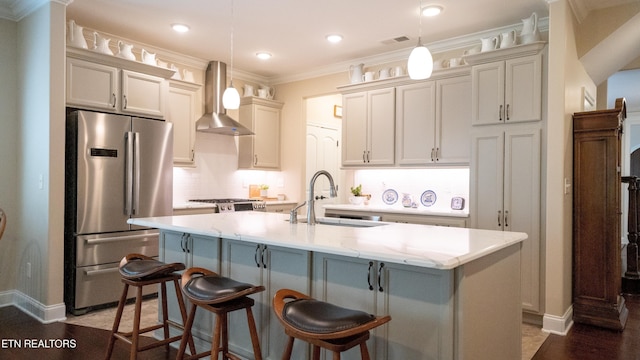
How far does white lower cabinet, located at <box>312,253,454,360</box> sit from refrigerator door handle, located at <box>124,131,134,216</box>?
8.28 ft

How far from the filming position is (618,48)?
4.19 m

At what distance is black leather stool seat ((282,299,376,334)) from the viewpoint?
167 cm

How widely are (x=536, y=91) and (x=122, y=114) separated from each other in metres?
3.84

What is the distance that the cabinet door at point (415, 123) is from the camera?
4656mm

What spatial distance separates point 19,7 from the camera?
12.6 ft

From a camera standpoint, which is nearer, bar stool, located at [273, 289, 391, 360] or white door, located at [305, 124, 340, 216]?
bar stool, located at [273, 289, 391, 360]

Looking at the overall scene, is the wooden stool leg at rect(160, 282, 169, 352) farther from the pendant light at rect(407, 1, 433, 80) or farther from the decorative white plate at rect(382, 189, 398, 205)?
the decorative white plate at rect(382, 189, 398, 205)

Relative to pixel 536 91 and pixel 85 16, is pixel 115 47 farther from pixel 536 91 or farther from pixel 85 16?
pixel 536 91

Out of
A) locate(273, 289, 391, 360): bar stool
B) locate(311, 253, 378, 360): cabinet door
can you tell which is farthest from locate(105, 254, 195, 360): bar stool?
locate(273, 289, 391, 360): bar stool

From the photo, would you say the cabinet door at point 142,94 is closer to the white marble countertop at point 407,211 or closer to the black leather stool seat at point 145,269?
the black leather stool seat at point 145,269

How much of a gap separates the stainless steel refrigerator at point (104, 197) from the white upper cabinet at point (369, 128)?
226 centimetres

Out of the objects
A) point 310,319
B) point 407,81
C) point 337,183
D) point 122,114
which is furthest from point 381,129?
point 310,319

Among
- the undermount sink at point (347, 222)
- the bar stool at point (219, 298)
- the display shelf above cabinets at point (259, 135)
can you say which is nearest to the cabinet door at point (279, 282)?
the bar stool at point (219, 298)

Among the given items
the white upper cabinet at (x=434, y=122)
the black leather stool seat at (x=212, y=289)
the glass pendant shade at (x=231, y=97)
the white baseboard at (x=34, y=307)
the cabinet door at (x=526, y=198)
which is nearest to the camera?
the black leather stool seat at (x=212, y=289)
